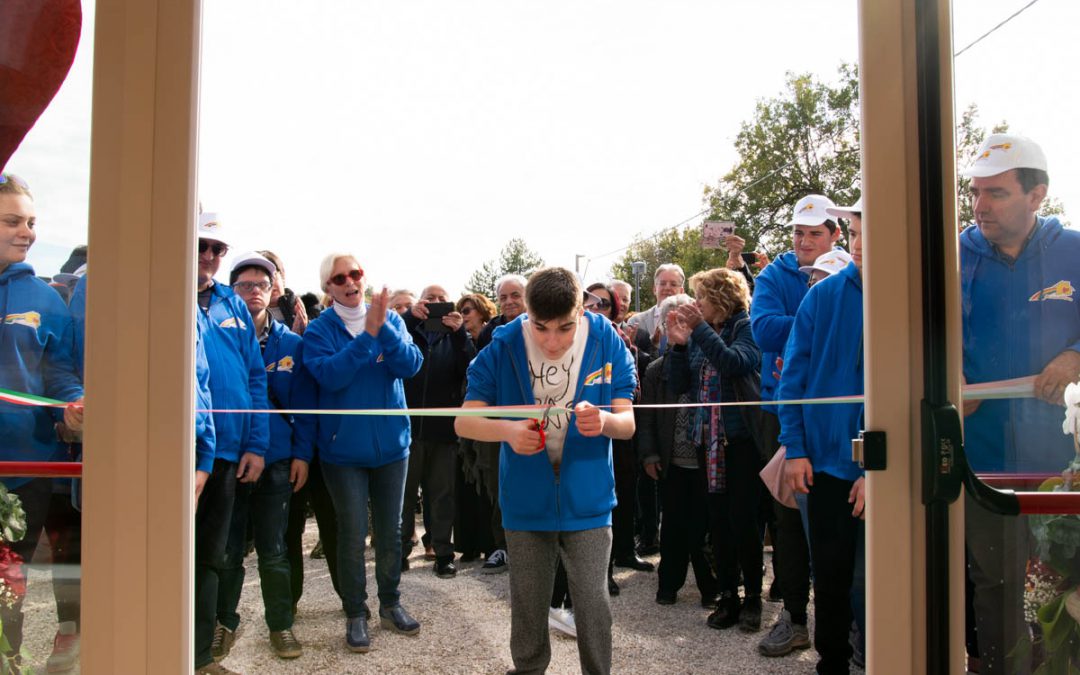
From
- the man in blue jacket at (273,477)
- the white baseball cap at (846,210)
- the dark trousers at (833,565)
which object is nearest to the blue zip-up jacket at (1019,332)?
the white baseball cap at (846,210)

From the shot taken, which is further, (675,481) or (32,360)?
(675,481)

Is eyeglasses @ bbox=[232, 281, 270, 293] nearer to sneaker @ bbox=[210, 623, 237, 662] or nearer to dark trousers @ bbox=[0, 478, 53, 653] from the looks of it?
sneaker @ bbox=[210, 623, 237, 662]

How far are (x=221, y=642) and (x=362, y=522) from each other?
94 cm

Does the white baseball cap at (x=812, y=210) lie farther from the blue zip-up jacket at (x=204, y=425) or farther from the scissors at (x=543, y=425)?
the blue zip-up jacket at (x=204, y=425)

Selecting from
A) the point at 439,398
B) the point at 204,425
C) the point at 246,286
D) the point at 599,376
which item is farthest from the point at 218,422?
the point at 439,398

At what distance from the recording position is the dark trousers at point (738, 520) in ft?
14.1

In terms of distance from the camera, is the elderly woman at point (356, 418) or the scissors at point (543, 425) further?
the elderly woman at point (356, 418)

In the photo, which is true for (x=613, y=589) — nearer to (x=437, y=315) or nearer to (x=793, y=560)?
(x=793, y=560)

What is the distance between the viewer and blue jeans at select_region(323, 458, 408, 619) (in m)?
4.13

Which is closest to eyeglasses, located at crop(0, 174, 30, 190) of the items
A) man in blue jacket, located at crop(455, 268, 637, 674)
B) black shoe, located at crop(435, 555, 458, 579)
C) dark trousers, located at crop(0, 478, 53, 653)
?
dark trousers, located at crop(0, 478, 53, 653)

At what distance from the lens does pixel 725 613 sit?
4480mm

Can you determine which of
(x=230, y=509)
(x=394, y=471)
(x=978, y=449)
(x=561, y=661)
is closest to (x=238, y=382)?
(x=230, y=509)

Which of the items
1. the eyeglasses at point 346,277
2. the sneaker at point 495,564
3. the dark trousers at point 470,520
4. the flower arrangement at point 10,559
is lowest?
the sneaker at point 495,564

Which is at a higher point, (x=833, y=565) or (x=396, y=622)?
(x=833, y=565)
